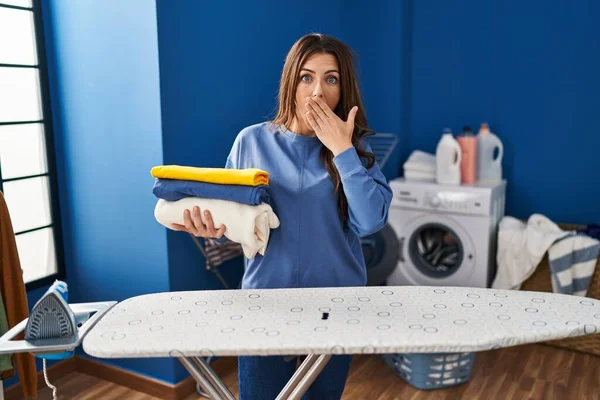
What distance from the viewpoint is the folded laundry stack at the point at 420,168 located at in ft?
11.2

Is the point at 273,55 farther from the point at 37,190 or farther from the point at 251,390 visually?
the point at 251,390

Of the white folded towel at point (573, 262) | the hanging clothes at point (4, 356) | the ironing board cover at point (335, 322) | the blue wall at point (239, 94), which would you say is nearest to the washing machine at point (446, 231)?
the white folded towel at point (573, 262)

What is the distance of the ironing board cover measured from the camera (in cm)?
112

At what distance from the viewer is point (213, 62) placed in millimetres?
2617

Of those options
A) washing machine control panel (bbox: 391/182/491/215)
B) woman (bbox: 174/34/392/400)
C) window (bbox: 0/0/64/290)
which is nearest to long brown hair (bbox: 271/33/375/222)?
woman (bbox: 174/34/392/400)

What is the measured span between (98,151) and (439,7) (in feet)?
7.51

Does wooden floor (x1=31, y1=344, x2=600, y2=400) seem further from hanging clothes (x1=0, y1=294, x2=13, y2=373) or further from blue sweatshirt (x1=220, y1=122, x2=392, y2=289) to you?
blue sweatshirt (x1=220, y1=122, x2=392, y2=289)

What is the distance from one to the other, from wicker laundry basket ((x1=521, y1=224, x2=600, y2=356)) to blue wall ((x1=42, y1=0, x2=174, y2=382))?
76.1 inches

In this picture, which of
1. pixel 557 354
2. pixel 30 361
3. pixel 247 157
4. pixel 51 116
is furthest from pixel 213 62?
pixel 557 354

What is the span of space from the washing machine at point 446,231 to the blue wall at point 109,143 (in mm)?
1496

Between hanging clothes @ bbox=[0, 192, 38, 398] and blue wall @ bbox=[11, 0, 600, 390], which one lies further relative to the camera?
blue wall @ bbox=[11, 0, 600, 390]

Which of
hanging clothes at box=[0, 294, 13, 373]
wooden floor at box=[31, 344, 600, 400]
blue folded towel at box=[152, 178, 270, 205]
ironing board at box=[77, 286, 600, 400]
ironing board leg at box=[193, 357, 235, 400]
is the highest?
blue folded towel at box=[152, 178, 270, 205]

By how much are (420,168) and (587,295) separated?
3.72 feet

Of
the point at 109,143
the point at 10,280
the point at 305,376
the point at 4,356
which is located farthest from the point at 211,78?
the point at 305,376
